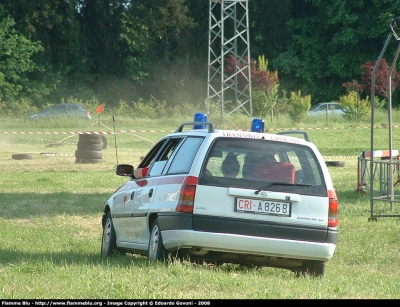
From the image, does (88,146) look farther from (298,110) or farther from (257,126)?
(298,110)

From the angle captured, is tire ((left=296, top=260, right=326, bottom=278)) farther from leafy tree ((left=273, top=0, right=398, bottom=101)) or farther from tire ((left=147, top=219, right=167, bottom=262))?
leafy tree ((left=273, top=0, right=398, bottom=101))

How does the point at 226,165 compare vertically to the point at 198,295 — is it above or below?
above

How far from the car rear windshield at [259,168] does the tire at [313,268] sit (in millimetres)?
734

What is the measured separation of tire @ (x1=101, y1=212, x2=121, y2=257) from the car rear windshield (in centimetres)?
237

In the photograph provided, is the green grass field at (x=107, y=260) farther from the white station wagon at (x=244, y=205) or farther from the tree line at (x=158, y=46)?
the tree line at (x=158, y=46)

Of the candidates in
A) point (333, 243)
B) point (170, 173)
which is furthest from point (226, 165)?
point (333, 243)

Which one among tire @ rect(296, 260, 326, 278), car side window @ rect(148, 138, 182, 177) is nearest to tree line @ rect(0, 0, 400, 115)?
car side window @ rect(148, 138, 182, 177)

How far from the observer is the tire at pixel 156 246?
29.2 ft

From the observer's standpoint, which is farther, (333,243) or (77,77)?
(77,77)

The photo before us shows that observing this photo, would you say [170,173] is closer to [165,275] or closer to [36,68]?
[165,275]

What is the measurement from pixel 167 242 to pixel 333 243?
1.67 metres

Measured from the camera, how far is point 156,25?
60188 mm

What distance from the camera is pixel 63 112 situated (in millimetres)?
51375

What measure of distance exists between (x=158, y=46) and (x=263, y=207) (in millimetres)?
58243
